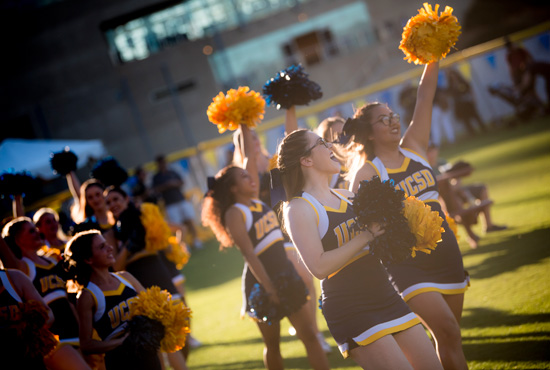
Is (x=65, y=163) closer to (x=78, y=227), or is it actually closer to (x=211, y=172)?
(x=78, y=227)

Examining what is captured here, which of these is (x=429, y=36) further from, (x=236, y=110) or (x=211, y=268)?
(x=211, y=268)

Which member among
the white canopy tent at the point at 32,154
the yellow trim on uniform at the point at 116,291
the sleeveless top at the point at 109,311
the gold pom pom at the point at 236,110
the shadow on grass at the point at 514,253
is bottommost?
the shadow on grass at the point at 514,253

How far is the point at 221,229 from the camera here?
493 centimetres

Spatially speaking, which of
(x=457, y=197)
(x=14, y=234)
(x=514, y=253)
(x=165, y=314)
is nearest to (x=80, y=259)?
(x=165, y=314)

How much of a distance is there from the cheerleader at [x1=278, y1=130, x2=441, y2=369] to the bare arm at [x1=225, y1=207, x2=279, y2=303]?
3.87ft

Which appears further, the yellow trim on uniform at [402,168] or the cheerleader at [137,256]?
the cheerleader at [137,256]

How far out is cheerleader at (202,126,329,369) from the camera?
4.39 metres

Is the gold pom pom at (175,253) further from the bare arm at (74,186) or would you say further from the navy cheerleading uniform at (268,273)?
the navy cheerleading uniform at (268,273)

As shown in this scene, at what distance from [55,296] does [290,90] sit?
9.52 feet

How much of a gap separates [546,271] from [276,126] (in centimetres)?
1244

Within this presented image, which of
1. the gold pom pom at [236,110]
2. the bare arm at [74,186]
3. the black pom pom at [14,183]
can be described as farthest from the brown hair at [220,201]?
the black pom pom at [14,183]

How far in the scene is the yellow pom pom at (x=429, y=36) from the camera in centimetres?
399

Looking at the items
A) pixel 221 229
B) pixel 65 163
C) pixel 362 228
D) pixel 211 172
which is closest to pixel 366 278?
pixel 362 228

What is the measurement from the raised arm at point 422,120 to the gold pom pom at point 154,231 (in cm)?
269
